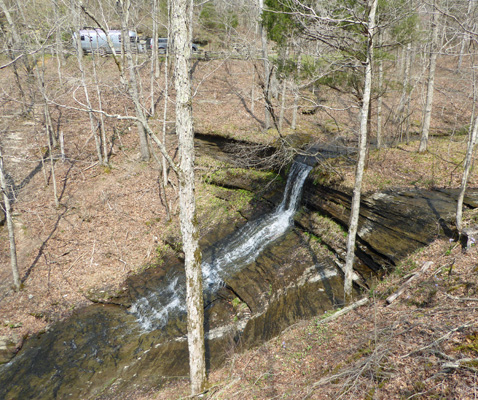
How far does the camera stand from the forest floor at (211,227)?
173 inches

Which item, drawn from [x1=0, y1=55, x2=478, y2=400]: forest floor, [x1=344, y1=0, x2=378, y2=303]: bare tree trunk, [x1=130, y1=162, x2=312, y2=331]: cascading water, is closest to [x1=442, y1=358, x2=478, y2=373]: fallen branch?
[x1=0, y1=55, x2=478, y2=400]: forest floor

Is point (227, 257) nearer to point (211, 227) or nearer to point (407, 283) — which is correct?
point (211, 227)

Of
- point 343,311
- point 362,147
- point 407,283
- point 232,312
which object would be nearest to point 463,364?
point 407,283

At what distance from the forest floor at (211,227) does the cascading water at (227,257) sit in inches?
66.8

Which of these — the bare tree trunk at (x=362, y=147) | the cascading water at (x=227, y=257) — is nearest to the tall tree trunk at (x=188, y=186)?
the bare tree trunk at (x=362, y=147)

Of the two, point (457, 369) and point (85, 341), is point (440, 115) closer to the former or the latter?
point (457, 369)

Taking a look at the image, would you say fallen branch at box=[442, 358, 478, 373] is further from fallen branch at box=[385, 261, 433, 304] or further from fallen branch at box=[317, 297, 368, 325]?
fallen branch at box=[317, 297, 368, 325]

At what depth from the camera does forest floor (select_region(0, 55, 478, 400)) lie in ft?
14.4

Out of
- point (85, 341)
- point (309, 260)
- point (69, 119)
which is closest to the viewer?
point (85, 341)

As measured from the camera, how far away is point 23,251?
1288 centimetres

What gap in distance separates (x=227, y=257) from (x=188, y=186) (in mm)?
7113

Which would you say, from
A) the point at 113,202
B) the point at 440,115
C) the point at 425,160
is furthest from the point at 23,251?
the point at 440,115

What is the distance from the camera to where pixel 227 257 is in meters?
12.0

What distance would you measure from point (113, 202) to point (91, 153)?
15.3 feet
